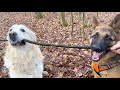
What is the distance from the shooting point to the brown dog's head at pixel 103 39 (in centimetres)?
472

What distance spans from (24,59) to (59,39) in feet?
5.36

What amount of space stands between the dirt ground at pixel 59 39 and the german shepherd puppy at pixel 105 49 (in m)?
0.53

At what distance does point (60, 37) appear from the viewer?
6.96m

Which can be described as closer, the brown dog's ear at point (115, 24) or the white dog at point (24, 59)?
the brown dog's ear at point (115, 24)

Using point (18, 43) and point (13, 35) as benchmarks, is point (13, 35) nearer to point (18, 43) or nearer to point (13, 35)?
point (13, 35)

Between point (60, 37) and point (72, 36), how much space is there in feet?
1.03

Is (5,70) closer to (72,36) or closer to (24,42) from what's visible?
(24,42)

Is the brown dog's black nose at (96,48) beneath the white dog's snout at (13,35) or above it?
beneath

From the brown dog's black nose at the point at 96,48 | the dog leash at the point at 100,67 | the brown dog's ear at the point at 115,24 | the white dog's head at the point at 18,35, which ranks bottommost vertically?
the dog leash at the point at 100,67

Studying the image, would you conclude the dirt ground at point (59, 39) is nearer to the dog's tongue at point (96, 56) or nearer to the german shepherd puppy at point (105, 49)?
the german shepherd puppy at point (105, 49)

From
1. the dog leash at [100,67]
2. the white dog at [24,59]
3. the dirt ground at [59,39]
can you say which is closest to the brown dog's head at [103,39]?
the dog leash at [100,67]

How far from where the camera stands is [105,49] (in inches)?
191
